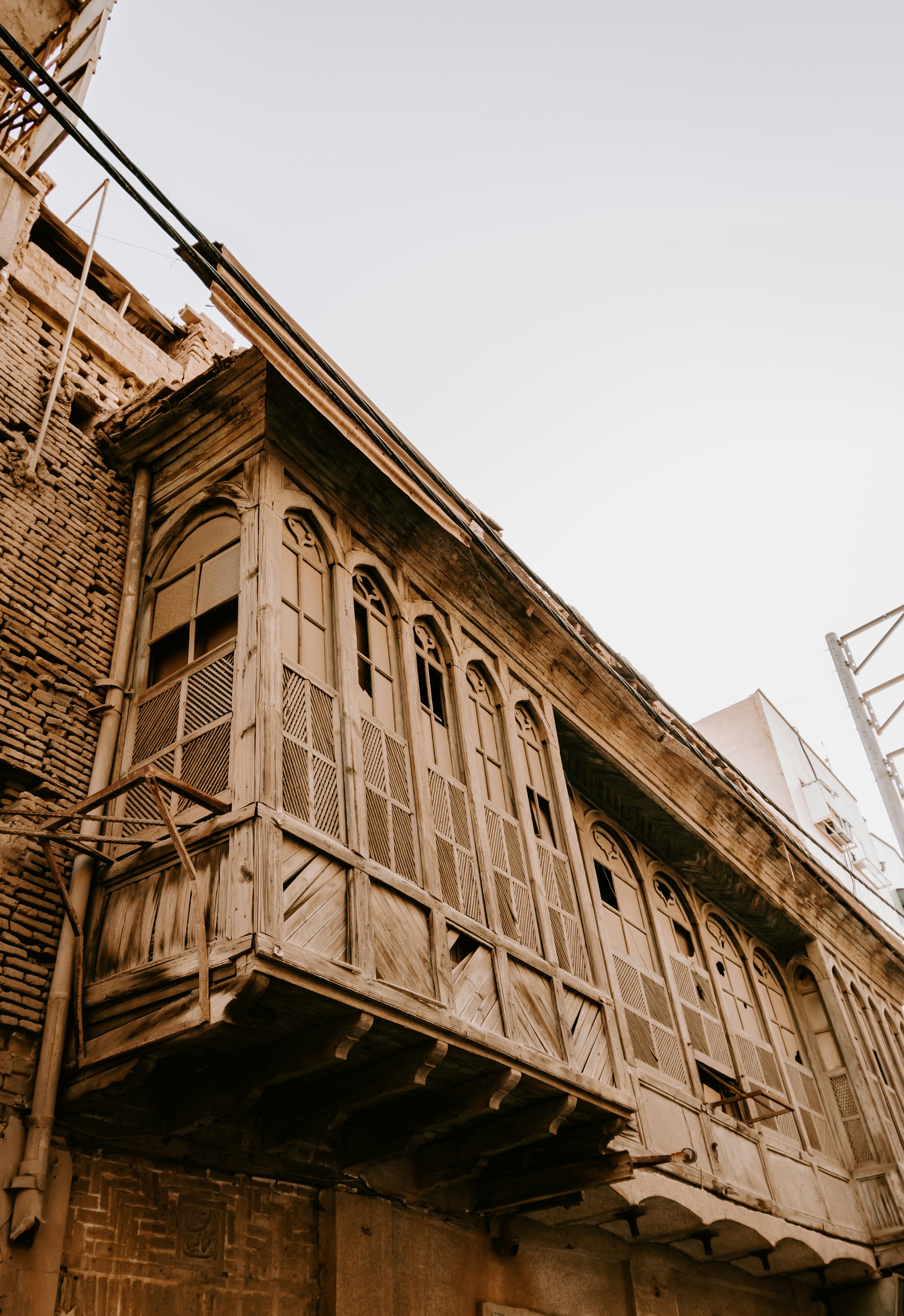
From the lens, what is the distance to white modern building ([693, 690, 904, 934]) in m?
26.3

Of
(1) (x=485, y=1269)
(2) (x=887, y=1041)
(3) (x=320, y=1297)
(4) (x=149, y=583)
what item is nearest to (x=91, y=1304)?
(3) (x=320, y=1297)

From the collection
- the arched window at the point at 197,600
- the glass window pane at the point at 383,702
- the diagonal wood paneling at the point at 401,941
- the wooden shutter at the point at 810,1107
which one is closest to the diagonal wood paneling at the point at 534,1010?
the diagonal wood paneling at the point at 401,941

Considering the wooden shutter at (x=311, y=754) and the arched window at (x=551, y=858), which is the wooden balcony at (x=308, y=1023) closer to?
the wooden shutter at (x=311, y=754)

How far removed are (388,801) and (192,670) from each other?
164 centimetres

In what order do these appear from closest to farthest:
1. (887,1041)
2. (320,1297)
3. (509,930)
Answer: (320,1297) → (509,930) → (887,1041)

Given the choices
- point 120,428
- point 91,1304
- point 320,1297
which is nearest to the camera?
point 91,1304

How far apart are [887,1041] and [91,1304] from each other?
1215cm

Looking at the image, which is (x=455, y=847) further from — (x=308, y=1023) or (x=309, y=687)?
(x=308, y=1023)

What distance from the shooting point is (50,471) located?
853 centimetres

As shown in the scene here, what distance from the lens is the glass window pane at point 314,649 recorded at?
24.5 feet

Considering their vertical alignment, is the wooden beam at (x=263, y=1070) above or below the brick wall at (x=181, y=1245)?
above

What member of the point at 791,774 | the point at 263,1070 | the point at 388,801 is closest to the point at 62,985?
the point at 263,1070

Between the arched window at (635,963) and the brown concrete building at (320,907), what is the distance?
58mm

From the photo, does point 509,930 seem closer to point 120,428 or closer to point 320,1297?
point 320,1297
